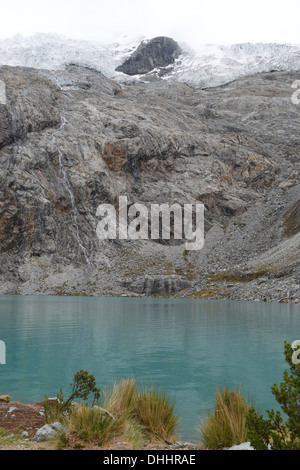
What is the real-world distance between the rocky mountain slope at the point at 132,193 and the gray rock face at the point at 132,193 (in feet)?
1.28

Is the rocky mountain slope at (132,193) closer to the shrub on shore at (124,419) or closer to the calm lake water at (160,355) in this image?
the calm lake water at (160,355)

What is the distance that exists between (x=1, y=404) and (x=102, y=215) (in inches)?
4429

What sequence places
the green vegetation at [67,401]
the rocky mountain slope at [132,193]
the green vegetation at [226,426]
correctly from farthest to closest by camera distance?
the rocky mountain slope at [132,193] < the green vegetation at [67,401] < the green vegetation at [226,426]

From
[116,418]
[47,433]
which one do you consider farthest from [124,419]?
[47,433]

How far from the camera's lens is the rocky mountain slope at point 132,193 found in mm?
103000

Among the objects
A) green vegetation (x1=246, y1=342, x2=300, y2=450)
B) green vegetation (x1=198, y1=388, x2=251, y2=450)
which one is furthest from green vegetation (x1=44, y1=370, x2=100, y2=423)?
green vegetation (x1=246, y1=342, x2=300, y2=450)

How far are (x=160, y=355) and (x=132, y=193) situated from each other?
109 metres

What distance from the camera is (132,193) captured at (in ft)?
440

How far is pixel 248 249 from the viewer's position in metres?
115

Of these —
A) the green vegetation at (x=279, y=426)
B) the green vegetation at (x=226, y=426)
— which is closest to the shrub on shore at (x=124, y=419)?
the green vegetation at (x=226, y=426)

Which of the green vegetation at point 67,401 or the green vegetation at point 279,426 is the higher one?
the green vegetation at point 279,426

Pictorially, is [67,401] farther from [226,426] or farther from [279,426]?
[279,426]

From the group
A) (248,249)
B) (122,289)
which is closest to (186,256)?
(248,249)
